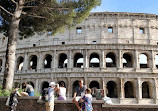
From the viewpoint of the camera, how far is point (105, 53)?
2109 cm

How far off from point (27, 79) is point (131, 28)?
1590cm

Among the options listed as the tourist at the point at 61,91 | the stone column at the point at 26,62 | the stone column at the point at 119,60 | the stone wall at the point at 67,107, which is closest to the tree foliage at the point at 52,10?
Answer: the stone wall at the point at 67,107

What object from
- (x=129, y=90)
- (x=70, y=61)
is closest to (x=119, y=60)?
(x=129, y=90)

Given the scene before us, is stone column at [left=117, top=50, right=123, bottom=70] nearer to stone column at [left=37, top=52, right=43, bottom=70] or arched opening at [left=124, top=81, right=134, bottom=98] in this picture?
arched opening at [left=124, top=81, right=134, bottom=98]

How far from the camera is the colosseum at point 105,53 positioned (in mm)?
20234

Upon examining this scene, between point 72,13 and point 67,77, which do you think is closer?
point 72,13

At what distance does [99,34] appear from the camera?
22.2 m

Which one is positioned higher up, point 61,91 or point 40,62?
point 40,62

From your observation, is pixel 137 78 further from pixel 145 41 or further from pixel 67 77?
pixel 67 77

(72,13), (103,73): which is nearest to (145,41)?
(103,73)

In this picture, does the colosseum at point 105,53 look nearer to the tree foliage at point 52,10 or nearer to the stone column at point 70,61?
the stone column at point 70,61

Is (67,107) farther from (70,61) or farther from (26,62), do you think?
(26,62)

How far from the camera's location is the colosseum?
20.2 m

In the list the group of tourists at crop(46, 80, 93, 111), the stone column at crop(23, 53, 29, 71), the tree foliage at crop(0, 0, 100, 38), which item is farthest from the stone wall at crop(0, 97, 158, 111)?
the stone column at crop(23, 53, 29, 71)
